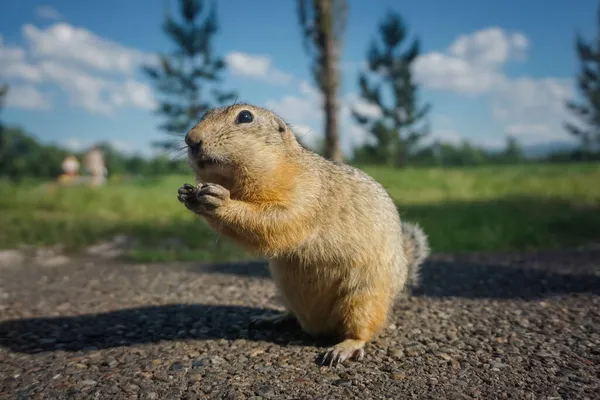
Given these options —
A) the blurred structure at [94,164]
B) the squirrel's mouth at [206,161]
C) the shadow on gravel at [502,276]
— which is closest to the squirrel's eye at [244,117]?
the squirrel's mouth at [206,161]

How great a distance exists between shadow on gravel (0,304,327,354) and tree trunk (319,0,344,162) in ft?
28.5

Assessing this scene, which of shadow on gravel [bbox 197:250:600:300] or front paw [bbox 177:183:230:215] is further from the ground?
front paw [bbox 177:183:230:215]

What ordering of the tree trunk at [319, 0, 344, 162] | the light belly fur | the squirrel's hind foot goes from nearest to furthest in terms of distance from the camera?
the squirrel's hind foot, the light belly fur, the tree trunk at [319, 0, 344, 162]

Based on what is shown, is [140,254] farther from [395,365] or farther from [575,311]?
[575,311]

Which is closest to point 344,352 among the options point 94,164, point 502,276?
point 502,276

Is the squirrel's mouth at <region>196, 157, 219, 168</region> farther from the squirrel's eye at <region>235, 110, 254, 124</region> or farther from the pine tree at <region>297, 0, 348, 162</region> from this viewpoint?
the pine tree at <region>297, 0, 348, 162</region>

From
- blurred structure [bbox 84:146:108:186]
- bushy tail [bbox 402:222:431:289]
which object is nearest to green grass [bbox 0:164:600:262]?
bushy tail [bbox 402:222:431:289]

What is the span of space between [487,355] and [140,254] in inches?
233

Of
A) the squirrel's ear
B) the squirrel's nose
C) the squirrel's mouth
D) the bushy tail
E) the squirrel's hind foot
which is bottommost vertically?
the squirrel's hind foot

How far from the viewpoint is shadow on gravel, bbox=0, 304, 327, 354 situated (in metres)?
3.63

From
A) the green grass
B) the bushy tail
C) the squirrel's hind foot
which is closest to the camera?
the squirrel's hind foot

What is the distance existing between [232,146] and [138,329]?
194 cm

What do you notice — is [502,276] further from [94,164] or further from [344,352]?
[94,164]

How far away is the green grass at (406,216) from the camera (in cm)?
Answer: 848
